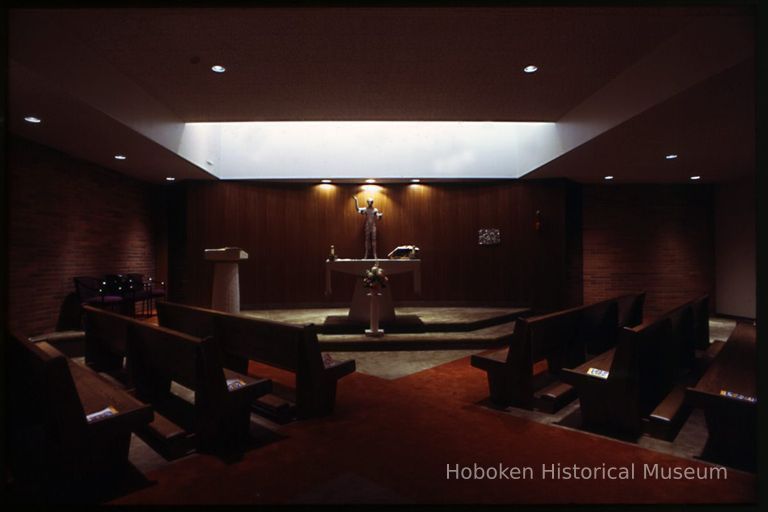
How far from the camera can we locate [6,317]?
A: 5.89 ft

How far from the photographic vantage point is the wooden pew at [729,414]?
2.21 metres

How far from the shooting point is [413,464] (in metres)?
2.30

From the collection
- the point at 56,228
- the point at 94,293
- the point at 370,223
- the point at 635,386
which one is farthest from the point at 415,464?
the point at 56,228

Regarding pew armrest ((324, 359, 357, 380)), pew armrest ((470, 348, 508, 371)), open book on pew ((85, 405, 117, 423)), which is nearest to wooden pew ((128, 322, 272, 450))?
open book on pew ((85, 405, 117, 423))

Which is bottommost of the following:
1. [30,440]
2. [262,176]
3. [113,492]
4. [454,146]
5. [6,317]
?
[113,492]

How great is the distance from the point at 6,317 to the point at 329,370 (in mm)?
1930

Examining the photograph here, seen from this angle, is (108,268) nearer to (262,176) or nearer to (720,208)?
(262,176)

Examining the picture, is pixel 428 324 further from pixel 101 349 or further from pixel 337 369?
pixel 101 349

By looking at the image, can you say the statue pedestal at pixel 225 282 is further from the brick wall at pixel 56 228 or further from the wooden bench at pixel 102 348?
the brick wall at pixel 56 228

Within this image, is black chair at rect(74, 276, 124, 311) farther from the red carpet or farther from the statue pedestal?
the red carpet

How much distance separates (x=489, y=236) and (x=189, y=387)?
6810 millimetres

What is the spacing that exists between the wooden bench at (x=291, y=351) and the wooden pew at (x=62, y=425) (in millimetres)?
1038

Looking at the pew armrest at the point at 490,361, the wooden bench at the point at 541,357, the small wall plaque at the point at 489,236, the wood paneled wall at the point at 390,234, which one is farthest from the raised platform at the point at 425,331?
the pew armrest at the point at 490,361


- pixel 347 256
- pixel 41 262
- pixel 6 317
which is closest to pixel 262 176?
pixel 347 256
